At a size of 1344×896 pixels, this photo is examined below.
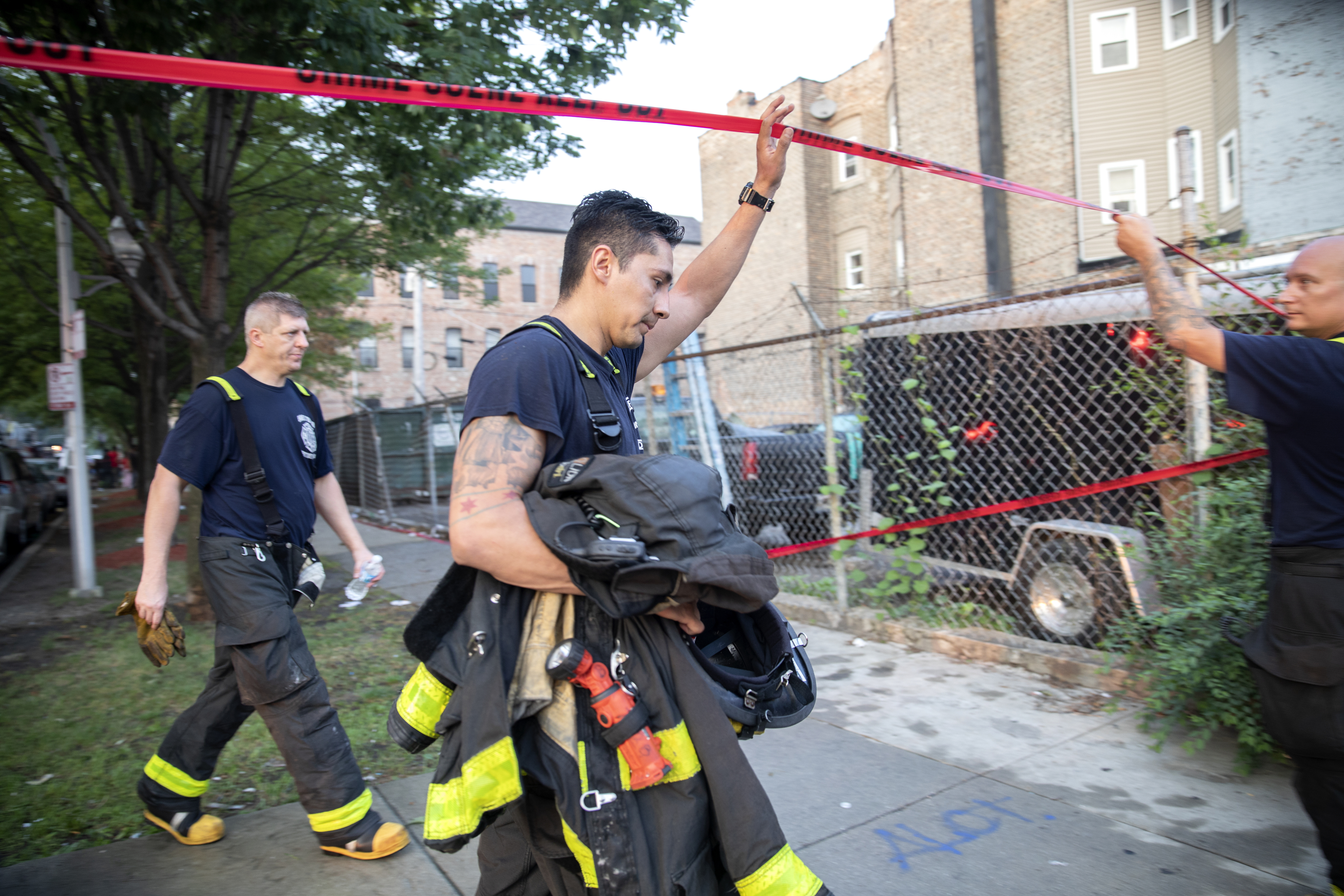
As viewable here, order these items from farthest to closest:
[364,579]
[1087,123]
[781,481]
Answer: [1087,123], [781,481], [364,579]

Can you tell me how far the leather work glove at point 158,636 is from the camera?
315cm

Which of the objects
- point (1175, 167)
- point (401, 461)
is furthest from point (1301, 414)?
point (1175, 167)

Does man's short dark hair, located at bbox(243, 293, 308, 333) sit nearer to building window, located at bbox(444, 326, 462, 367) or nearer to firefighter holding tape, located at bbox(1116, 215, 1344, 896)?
firefighter holding tape, located at bbox(1116, 215, 1344, 896)

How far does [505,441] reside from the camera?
1622 millimetres

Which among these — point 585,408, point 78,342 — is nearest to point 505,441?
point 585,408

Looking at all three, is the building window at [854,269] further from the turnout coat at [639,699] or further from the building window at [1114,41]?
the turnout coat at [639,699]

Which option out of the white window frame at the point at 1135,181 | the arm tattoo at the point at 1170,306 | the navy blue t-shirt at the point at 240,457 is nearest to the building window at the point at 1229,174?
the white window frame at the point at 1135,181

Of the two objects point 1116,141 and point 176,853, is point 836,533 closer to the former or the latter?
point 176,853

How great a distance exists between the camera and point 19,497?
13672mm

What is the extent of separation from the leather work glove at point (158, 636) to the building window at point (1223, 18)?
1816 cm

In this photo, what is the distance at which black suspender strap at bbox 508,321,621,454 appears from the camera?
1.77 meters

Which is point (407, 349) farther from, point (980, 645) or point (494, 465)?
point (494, 465)

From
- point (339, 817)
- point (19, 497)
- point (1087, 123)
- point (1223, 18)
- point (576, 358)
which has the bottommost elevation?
point (339, 817)

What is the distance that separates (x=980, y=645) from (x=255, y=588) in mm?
3992
